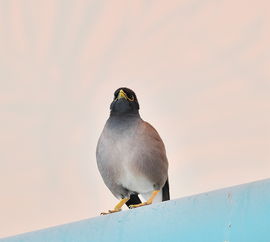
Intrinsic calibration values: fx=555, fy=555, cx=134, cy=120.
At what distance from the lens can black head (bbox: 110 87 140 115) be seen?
3.68 metres

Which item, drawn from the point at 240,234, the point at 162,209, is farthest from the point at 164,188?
the point at 240,234

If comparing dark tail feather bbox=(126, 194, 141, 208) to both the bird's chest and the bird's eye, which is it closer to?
the bird's chest

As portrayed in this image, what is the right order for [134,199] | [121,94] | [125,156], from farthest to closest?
[134,199] < [121,94] < [125,156]

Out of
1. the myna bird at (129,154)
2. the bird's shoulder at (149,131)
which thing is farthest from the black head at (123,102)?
the bird's shoulder at (149,131)

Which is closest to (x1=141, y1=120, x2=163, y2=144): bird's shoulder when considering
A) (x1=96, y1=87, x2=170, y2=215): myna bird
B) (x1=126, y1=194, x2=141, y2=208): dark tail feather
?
(x1=96, y1=87, x2=170, y2=215): myna bird

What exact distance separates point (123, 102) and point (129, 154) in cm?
40

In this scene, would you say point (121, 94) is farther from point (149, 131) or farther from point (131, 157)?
point (131, 157)

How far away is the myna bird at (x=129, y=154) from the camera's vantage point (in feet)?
11.5

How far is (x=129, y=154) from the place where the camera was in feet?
11.4

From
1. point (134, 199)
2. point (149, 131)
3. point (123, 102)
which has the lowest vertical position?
point (134, 199)

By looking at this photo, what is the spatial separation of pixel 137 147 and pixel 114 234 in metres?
1.54

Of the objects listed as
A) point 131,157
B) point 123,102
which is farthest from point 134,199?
point 123,102

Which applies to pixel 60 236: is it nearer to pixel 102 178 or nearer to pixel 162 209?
pixel 162 209

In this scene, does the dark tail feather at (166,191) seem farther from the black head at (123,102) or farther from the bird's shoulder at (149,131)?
the black head at (123,102)
